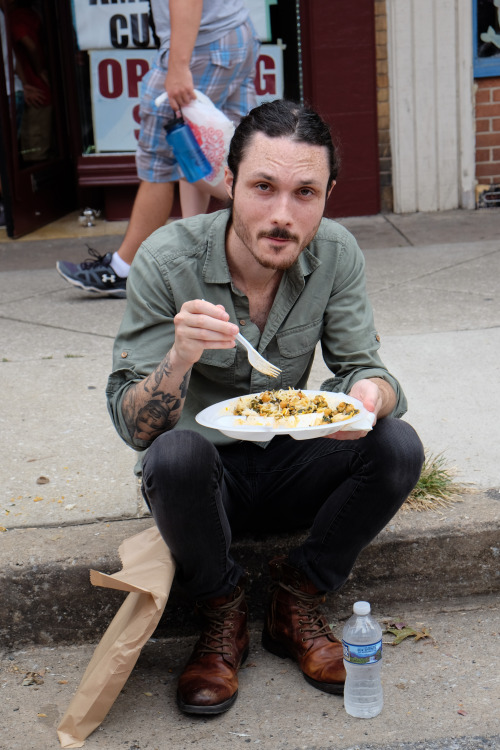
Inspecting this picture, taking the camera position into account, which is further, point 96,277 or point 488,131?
point 488,131

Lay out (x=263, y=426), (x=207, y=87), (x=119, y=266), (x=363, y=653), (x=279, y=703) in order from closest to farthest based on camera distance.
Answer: (x=263, y=426), (x=363, y=653), (x=279, y=703), (x=207, y=87), (x=119, y=266)

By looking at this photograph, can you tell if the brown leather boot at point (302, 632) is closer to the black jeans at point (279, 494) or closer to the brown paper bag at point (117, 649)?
the black jeans at point (279, 494)

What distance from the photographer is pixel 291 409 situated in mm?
2471

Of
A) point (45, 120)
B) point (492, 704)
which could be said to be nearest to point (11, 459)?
point (492, 704)

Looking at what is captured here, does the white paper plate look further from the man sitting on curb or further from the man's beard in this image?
the man's beard

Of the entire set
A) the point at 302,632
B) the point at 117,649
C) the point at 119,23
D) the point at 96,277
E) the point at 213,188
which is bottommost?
the point at 302,632

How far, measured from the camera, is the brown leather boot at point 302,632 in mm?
2572

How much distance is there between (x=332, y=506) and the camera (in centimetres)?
263

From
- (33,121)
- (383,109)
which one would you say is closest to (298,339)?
(383,109)

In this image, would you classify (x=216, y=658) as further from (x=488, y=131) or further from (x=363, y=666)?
(x=488, y=131)

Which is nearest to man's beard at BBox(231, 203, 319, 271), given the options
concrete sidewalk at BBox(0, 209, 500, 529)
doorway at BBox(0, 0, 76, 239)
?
concrete sidewalk at BBox(0, 209, 500, 529)

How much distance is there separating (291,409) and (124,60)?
509cm

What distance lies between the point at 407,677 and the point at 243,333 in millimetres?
1021

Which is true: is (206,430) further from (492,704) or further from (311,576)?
(492,704)
